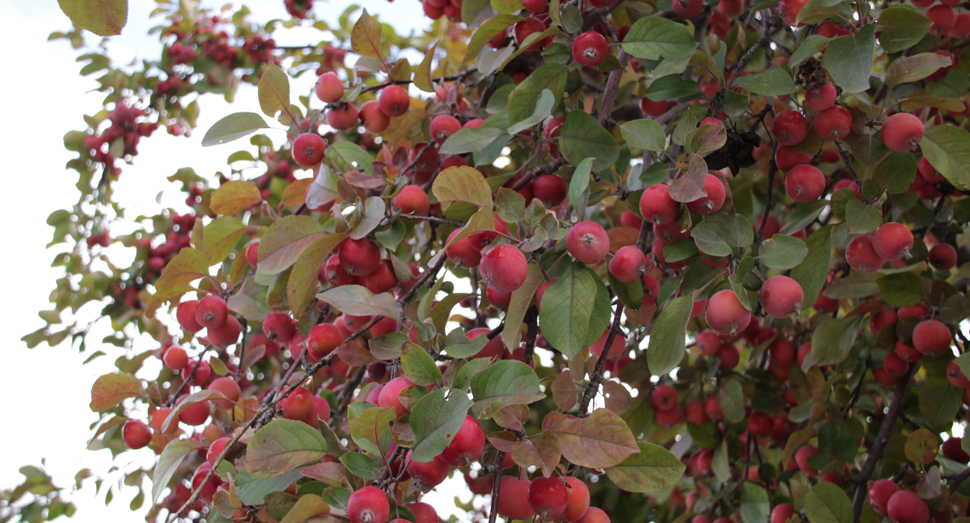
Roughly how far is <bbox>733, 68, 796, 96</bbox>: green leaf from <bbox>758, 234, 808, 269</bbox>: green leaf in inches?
10.7

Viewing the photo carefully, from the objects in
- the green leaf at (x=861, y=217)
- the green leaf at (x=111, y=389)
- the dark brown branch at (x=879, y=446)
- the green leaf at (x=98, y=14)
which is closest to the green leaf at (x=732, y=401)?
the dark brown branch at (x=879, y=446)

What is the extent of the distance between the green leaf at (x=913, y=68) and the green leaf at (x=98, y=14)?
129 centimetres

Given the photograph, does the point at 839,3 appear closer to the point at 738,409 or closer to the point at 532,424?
the point at 738,409

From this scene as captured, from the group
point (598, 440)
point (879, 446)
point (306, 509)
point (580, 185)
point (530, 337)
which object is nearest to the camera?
point (306, 509)

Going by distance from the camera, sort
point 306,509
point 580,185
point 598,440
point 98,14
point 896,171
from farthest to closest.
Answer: point 896,171
point 580,185
point 598,440
point 306,509
point 98,14

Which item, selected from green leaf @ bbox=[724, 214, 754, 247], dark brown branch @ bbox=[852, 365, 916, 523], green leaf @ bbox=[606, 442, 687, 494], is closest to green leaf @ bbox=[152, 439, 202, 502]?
green leaf @ bbox=[606, 442, 687, 494]

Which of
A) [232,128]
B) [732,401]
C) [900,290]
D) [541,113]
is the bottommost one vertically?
[732,401]

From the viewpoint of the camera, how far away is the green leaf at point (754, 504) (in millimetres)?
1554

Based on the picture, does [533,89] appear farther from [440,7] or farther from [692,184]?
[440,7]

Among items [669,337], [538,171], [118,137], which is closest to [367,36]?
[538,171]

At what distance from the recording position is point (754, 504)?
5.20 feet

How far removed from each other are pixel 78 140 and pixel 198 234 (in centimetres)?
186

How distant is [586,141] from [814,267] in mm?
513

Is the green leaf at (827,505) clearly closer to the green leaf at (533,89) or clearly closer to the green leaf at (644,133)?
the green leaf at (644,133)
